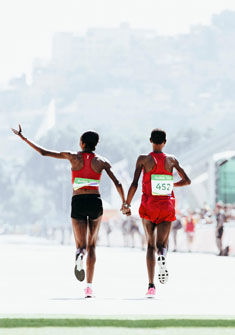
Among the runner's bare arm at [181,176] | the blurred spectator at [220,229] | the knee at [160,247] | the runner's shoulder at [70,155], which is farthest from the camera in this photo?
the blurred spectator at [220,229]

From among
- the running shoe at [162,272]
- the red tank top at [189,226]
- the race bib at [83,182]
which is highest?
the red tank top at [189,226]

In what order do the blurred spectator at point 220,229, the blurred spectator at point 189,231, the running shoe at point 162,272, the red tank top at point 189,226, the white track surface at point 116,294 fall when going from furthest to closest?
the red tank top at point 189,226
the blurred spectator at point 189,231
the blurred spectator at point 220,229
the running shoe at point 162,272
the white track surface at point 116,294

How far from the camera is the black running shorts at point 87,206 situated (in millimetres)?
12328

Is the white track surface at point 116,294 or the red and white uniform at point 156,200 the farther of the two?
the red and white uniform at point 156,200

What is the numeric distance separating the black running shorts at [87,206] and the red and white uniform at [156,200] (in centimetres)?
53

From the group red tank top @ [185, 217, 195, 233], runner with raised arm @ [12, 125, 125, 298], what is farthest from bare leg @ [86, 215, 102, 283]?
red tank top @ [185, 217, 195, 233]

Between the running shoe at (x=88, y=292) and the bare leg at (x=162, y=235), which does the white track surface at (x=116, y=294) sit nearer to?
the running shoe at (x=88, y=292)

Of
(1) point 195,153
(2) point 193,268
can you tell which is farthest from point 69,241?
(2) point 193,268

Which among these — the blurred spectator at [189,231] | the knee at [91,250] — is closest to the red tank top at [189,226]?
the blurred spectator at [189,231]

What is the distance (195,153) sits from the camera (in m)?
97.2

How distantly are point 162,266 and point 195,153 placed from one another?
85.5 meters

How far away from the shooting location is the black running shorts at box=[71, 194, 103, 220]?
12328mm

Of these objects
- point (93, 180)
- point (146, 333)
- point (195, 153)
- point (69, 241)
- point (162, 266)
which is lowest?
point (146, 333)

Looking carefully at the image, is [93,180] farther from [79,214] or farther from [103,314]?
[103,314]
